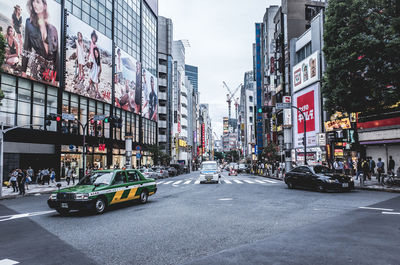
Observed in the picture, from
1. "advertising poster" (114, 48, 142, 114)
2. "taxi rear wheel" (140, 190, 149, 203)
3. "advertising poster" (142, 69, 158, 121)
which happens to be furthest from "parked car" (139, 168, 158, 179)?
"advertising poster" (142, 69, 158, 121)

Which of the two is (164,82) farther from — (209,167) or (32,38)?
(209,167)

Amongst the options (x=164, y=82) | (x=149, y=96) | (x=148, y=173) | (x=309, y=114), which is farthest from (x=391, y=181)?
(x=164, y=82)

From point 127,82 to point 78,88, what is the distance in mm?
13381

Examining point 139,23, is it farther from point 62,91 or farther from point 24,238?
point 24,238

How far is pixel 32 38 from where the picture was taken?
3042cm

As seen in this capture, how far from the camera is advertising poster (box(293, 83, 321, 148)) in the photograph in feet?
131

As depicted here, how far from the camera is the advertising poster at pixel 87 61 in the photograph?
36344 mm

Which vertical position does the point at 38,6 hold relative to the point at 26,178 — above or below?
above

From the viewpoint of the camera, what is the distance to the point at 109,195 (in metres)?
11.2

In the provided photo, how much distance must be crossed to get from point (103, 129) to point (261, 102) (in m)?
41.6

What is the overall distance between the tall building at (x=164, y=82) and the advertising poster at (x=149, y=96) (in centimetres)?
898

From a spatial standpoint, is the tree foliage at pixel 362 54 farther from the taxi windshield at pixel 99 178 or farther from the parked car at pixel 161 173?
the parked car at pixel 161 173

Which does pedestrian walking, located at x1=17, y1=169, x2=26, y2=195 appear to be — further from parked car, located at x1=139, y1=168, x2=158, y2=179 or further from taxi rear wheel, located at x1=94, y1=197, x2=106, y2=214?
parked car, located at x1=139, y1=168, x2=158, y2=179

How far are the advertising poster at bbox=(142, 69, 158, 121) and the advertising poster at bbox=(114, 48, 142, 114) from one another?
2.12 m
